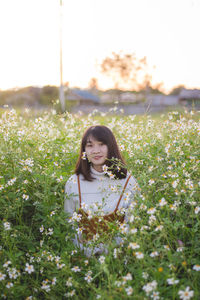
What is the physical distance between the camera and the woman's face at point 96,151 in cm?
273

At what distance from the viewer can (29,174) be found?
2.94 metres

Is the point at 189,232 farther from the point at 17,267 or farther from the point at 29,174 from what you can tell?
the point at 29,174

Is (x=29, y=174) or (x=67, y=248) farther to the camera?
(x=29, y=174)

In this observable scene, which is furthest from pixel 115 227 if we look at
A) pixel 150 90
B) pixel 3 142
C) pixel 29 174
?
pixel 150 90

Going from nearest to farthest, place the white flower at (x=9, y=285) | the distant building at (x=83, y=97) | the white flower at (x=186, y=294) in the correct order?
1. the white flower at (x=186, y=294)
2. the white flower at (x=9, y=285)
3. the distant building at (x=83, y=97)

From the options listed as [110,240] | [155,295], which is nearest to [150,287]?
[155,295]

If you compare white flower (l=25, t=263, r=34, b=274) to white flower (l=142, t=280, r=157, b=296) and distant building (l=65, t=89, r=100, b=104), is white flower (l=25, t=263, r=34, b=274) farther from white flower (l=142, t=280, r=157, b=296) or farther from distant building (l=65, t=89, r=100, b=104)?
Result: distant building (l=65, t=89, r=100, b=104)

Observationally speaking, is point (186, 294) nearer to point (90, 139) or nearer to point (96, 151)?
point (96, 151)

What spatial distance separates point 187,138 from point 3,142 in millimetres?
2120

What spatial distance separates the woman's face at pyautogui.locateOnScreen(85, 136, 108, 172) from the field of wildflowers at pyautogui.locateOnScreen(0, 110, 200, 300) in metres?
0.30

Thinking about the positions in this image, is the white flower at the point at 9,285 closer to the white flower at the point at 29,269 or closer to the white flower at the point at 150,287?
the white flower at the point at 29,269

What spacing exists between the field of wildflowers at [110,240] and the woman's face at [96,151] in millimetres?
304

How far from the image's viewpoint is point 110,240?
1.97 meters

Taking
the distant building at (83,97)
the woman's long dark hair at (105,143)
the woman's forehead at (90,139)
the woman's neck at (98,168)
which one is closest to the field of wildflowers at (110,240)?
the woman's long dark hair at (105,143)
